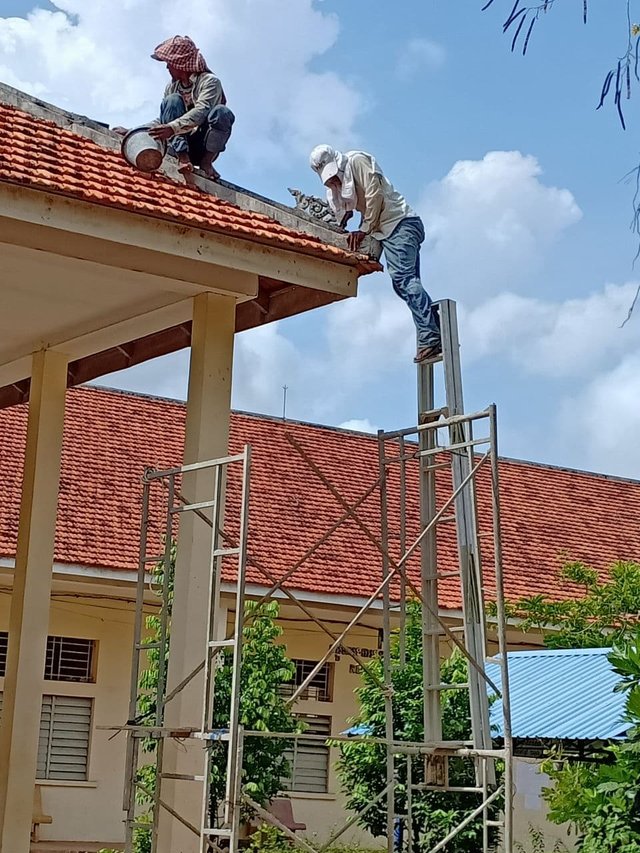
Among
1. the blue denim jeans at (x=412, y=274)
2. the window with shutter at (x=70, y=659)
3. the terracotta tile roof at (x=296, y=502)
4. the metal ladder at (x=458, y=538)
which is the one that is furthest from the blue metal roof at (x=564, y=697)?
the window with shutter at (x=70, y=659)

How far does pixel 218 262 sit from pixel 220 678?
18.5ft

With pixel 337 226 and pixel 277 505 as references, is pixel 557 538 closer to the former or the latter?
pixel 277 505

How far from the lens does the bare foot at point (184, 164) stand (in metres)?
8.13

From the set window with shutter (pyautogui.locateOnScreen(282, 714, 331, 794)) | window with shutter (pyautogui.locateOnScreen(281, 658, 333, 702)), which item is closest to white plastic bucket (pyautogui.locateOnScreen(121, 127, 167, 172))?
window with shutter (pyautogui.locateOnScreen(281, 658, 333, 702))

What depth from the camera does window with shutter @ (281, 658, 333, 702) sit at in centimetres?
1772

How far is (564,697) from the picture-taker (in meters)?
12.8

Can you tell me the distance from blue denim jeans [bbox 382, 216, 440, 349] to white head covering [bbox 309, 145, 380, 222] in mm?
337

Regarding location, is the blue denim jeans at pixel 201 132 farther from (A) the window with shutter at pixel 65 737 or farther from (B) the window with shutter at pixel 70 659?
(A) the window with shutter at pixel 65 737

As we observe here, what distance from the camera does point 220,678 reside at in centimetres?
1248

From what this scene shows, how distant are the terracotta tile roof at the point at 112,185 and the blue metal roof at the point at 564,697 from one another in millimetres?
5332

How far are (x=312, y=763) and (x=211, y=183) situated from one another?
11390 millimetres

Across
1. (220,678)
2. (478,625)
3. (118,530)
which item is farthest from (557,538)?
(478,625)

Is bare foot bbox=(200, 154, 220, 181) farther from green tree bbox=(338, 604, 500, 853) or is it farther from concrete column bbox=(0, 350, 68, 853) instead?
green tree bbox=(338, 604, 500, 853)

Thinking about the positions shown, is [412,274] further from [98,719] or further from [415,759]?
[98,719]
